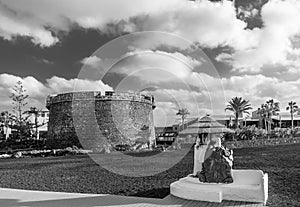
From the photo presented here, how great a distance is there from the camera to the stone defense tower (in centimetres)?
2370

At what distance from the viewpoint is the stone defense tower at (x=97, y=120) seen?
23.7m

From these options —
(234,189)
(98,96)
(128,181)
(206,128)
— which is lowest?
(128,181)

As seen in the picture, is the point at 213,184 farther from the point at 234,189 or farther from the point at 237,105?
the point at 237,105

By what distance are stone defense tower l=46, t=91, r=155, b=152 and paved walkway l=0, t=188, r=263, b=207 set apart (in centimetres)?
1563

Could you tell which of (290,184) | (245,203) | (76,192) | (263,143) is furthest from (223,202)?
(263,143)

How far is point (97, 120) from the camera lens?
24.0 meters

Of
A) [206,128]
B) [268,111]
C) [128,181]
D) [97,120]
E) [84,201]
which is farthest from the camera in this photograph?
[268,111]

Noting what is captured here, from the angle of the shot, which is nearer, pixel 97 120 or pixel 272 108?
→ pixel 97 120

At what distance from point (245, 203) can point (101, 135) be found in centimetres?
1847

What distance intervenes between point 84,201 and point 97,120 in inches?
684

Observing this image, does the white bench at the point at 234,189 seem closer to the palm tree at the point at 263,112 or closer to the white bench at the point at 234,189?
the white bench at the point at 234,189

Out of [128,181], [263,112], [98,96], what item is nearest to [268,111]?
[263,112]

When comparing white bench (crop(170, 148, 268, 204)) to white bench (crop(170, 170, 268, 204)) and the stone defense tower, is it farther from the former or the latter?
the stone defense tower

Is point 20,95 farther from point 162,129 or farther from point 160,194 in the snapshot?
point 160,194
